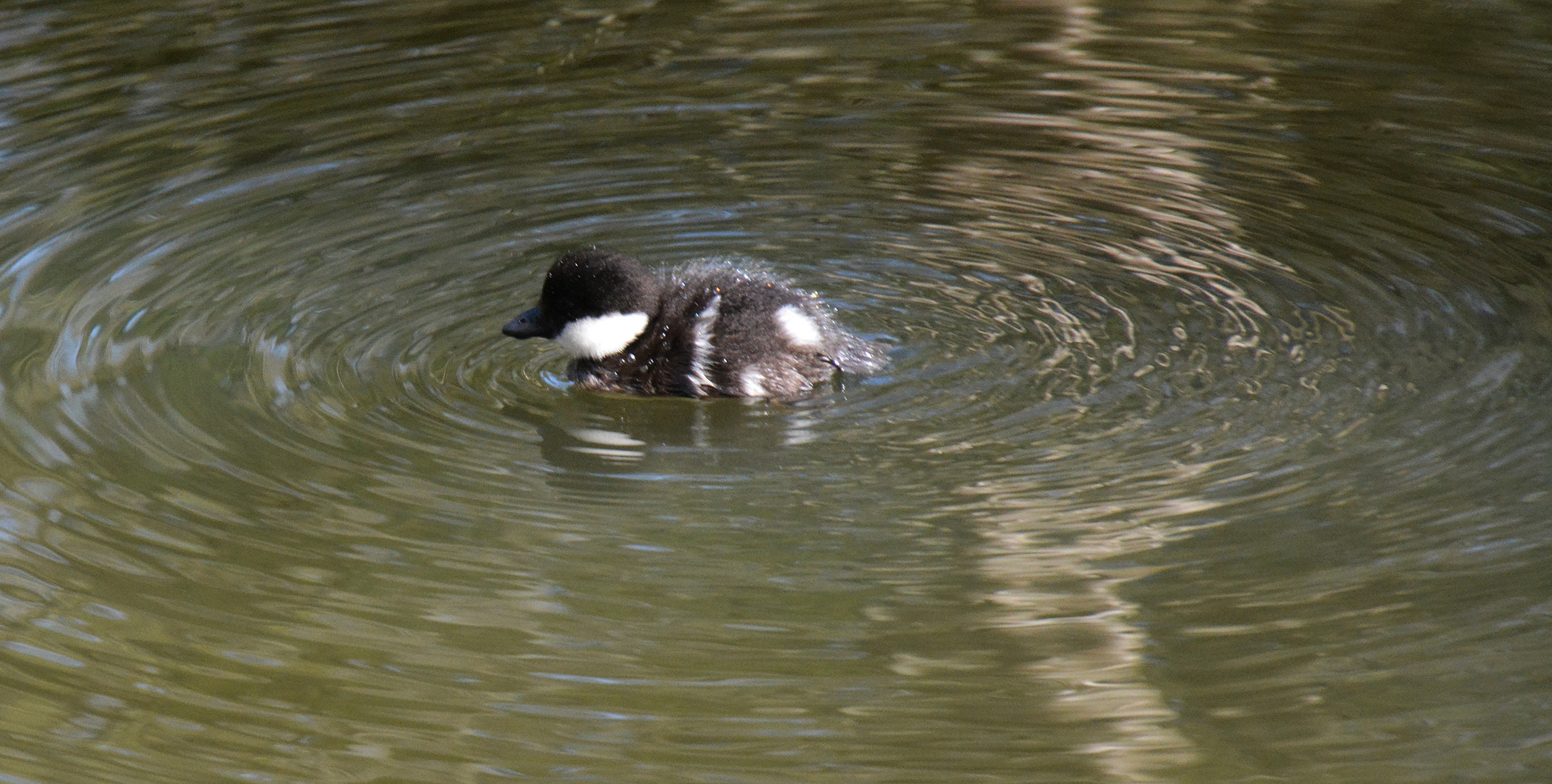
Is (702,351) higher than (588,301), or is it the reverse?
(588,301)

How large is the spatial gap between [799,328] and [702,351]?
0.30 metres

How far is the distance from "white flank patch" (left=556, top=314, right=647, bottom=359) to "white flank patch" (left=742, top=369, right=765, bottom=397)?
426mm

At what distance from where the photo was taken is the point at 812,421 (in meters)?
4.98

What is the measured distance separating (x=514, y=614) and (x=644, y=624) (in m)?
0.29

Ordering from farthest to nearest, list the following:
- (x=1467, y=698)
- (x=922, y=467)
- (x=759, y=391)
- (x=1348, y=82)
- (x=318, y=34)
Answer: (x=318, y=34), (x=1348, y=82), (x=759, y=391), (x=922, y=467), (x=1467, y=698)

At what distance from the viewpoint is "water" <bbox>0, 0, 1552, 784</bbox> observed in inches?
139

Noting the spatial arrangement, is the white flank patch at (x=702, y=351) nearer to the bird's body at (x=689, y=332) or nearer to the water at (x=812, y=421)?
the bird's body at (x=689, y=332)

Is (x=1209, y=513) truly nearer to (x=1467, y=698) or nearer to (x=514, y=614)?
(x=1467, y=698)

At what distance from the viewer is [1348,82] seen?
7.48 m

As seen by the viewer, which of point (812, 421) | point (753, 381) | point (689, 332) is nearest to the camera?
point (812, 421)

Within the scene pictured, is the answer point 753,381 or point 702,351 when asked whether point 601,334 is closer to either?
point 702,351

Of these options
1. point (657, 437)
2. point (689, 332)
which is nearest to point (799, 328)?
point (689, 332)

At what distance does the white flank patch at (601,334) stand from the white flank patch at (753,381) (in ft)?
1.40

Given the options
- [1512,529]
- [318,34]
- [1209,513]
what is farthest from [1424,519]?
[318,34]
